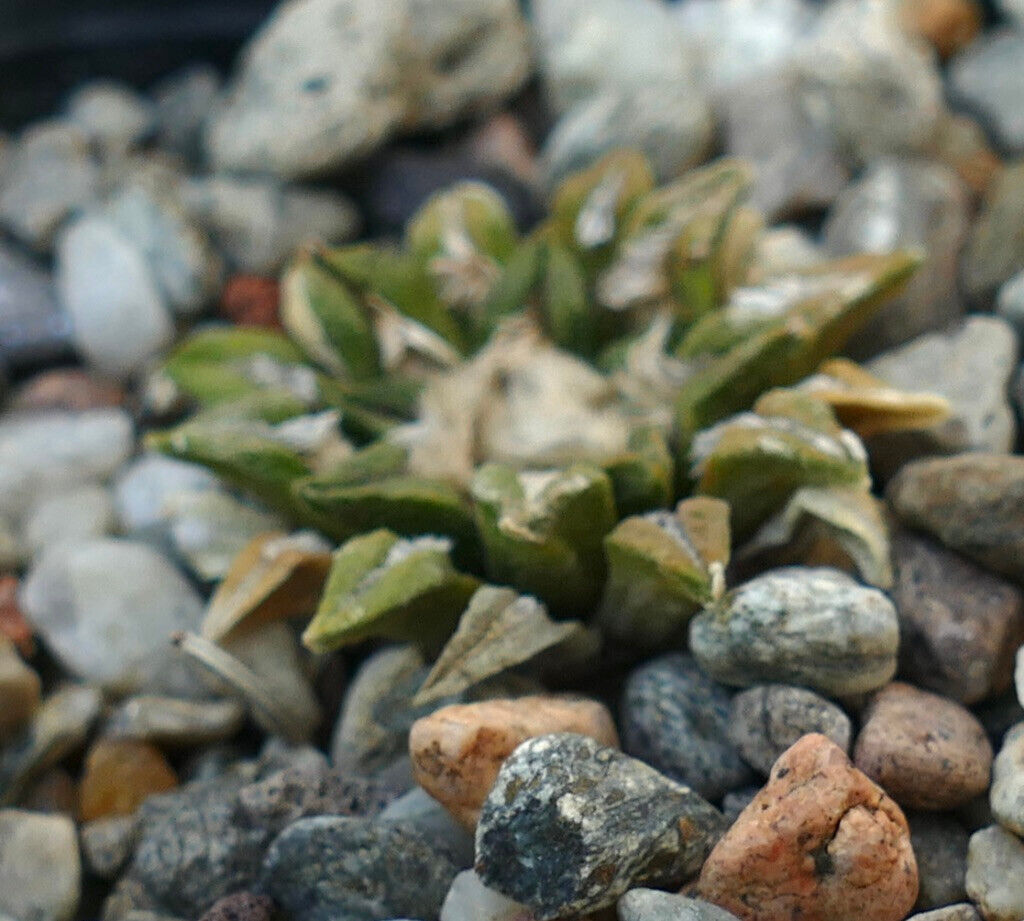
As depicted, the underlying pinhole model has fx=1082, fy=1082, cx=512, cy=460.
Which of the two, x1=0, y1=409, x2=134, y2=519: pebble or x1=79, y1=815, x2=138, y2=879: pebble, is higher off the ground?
x1=0, y1=409, x2=134, y2=519: pebble

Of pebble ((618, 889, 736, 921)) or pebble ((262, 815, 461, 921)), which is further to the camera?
pebble ((262, 815, 461, 921))

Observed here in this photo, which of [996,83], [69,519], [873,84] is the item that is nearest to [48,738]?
[69,519]

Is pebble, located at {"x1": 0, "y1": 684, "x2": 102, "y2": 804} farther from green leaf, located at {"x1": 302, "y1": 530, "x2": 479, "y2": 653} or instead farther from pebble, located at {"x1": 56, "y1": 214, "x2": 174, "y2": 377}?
pebble, located at {"x1": 56, "y1": 214, "x2": 174, "y2": 377}

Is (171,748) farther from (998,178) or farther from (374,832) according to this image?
(998,178)

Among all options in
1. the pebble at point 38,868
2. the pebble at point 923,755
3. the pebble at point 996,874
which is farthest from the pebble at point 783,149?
the pebble at point 38,868

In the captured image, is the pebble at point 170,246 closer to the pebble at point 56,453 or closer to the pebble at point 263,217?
the pebble at point 263,217

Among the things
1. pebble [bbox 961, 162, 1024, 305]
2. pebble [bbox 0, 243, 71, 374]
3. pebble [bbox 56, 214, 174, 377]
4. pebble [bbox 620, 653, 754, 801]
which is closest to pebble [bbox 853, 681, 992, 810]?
pebble [bbox 620, 653, 754, 801]

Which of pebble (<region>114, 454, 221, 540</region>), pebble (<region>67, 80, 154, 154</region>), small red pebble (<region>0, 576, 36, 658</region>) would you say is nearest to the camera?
small red pebble (<region>0, 576, 36, 658</region>)
